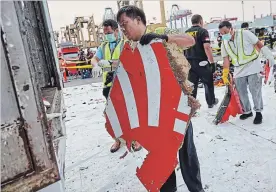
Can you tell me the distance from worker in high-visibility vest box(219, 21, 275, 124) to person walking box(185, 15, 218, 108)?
0.70 m

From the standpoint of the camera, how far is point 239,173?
2.21 m

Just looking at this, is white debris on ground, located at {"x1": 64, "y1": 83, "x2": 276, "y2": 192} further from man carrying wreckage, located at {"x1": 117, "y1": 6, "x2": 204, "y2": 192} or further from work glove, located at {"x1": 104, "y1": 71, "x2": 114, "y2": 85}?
work glove, located at {"x1": 104, "y1": 71, "x2": 114, "y2": 85}

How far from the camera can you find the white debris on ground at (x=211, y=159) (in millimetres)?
2139

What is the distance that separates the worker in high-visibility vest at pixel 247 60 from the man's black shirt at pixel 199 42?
0.72 meters

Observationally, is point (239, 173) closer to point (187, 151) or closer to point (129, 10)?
point (187, 151)

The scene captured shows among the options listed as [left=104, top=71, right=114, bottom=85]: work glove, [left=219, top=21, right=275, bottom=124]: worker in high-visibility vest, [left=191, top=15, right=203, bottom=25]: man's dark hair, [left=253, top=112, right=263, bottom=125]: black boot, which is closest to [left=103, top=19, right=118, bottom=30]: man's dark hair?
[left=104, top=71, right=114, bottom=85]: work glove

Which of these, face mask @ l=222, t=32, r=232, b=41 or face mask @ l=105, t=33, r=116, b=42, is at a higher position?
face mask @ l=105, t=33, r=116, b=42

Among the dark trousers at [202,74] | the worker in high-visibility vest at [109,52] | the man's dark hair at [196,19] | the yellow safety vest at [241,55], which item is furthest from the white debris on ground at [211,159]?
the man's dark hair at [196,19]

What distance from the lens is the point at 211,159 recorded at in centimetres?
256

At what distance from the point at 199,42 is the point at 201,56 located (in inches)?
9.7

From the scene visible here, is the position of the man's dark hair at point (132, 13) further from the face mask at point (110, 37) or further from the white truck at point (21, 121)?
the face mask at point (110, 37)

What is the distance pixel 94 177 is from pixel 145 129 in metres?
1.14

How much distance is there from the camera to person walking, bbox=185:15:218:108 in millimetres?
4281

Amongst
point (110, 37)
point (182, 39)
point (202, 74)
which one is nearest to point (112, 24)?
point (110, 37)
